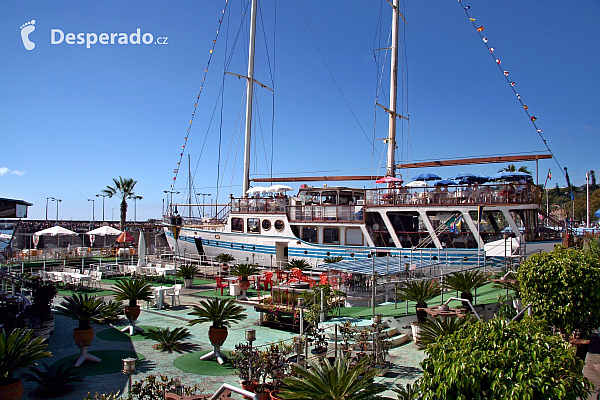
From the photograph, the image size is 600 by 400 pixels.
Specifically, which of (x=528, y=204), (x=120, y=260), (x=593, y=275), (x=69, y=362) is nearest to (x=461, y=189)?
(x=528, y=204)

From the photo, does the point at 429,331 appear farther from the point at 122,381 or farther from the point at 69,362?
the point at 69,362

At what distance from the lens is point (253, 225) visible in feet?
86.4

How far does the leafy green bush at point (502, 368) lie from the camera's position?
11.2 ft

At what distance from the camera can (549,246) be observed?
19.8 meters

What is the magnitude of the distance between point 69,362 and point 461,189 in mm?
17467

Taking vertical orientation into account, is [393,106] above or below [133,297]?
above

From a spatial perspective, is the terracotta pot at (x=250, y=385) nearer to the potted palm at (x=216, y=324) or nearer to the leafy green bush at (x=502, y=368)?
the potted palm at (x=216, y=324)

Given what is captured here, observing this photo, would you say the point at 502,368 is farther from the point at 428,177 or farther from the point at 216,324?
the point at 428,177

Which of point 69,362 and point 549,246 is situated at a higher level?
point 549,246

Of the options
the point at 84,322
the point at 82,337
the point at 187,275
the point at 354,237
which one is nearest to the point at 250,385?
the point at 82,337

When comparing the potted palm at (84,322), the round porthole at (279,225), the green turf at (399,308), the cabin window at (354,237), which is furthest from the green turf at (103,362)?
the round porthole at (279,225)

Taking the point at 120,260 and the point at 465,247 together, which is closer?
the point at 465,247

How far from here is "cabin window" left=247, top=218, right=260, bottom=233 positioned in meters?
26.1

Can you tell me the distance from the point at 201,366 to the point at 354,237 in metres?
15.8
